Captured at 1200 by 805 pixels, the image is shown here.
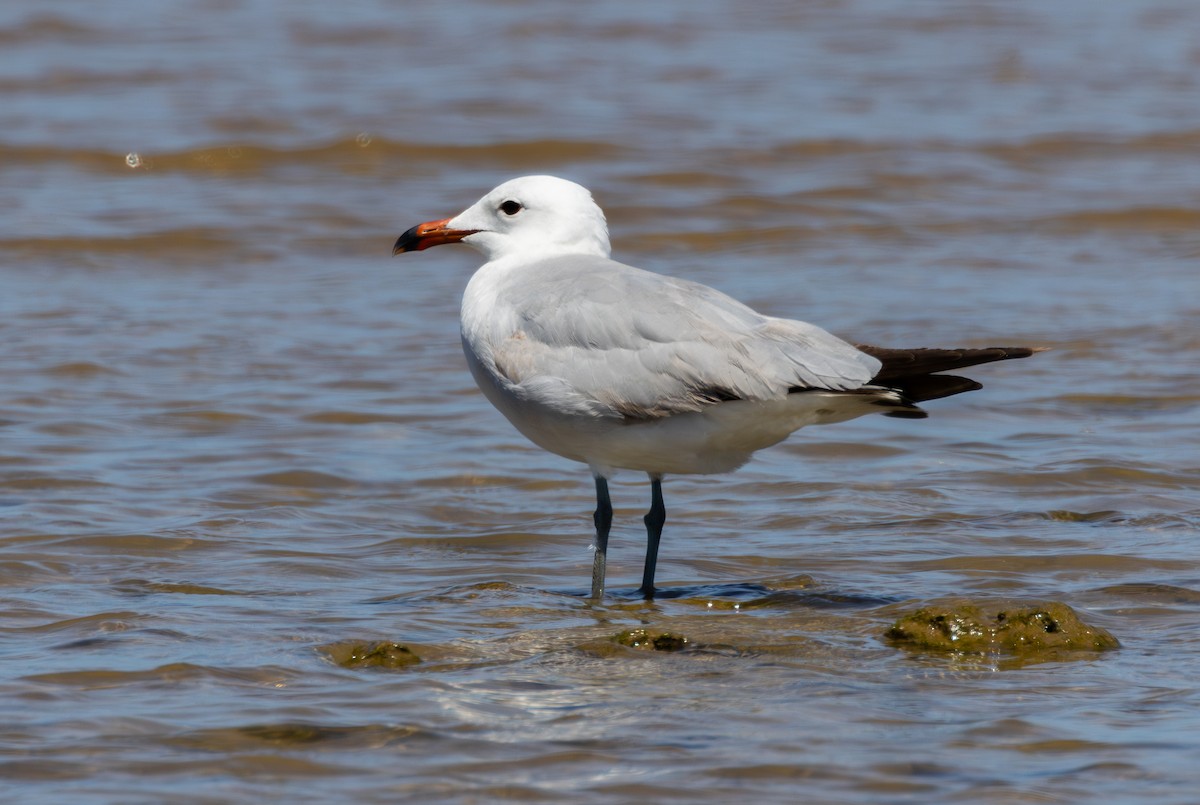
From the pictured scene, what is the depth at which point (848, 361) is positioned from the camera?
5441 mm

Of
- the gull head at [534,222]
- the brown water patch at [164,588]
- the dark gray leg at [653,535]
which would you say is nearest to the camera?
the brown water patch at [164,588]

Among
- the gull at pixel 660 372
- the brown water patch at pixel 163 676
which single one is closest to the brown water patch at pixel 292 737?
the brown water patch at pixel 163 676

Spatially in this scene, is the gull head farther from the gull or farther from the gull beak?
the gull

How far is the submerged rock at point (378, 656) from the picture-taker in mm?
4879

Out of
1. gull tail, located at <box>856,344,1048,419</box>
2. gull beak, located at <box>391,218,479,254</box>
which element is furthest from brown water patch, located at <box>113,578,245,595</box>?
gull tail, located at <box>856,344,1048,419</box>

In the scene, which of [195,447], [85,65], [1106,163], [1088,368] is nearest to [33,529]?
[195,447]

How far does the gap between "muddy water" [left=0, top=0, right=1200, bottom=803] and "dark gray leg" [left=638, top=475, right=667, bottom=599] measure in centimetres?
14

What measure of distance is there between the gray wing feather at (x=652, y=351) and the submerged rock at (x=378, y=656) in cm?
104

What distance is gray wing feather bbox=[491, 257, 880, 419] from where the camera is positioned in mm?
5387

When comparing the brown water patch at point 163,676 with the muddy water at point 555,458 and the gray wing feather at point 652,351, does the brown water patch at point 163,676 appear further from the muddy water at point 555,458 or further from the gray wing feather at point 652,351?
the gray wing feather at point 652,351

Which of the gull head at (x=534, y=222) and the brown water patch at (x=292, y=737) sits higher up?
the gull head at (x=534, y=222)

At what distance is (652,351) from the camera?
5.49 meters

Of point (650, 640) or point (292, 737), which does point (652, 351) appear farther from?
point (292, 737)

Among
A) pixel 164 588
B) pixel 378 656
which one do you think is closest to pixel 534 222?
pixel 164 588
